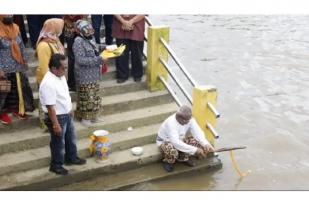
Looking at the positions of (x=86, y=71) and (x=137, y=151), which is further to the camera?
(x=137, y=151)

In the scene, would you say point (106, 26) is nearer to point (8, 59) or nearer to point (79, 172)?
point (8, 59)

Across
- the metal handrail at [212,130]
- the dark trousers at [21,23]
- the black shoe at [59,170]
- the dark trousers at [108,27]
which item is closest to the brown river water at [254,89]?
the metal handrail at [212,130]

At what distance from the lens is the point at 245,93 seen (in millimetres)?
9961

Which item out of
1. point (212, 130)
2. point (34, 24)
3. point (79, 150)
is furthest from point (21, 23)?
point (212, 130)

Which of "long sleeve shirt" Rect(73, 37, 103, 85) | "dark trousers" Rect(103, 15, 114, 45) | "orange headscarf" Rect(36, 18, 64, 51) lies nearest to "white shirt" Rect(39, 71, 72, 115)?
"orange headscarf" Rect(36, 18, 64, 51)

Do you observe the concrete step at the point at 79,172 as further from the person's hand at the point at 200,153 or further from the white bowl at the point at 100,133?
the person's hand at the point at 200,153

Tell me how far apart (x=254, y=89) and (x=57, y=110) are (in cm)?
581

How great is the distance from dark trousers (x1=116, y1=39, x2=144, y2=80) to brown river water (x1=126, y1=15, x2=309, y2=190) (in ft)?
6.03

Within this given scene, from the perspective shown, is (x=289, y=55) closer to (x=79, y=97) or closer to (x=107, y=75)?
(x=107, y=75)

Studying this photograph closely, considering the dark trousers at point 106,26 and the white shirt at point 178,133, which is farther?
the dark trousers at point 106,26

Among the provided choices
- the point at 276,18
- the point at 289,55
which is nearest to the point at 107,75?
the point at 289,55

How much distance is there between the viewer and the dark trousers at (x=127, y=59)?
7242 mm

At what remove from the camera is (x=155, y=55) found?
24.1 ft

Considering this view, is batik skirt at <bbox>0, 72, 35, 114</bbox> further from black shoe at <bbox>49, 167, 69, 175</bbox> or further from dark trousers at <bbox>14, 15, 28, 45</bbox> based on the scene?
dark trousers at <bbox>14, 15, 28, 45</bbox>
